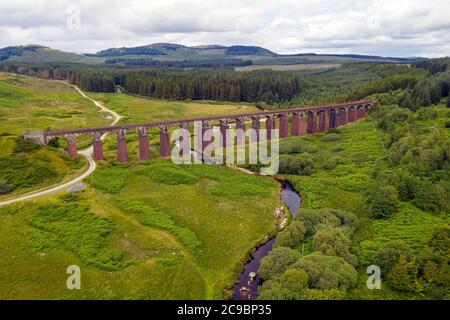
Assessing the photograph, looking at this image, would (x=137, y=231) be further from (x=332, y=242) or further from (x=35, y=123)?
(x=35, y=123)

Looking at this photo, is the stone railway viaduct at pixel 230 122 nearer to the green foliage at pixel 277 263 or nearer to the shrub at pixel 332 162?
the shrub at pixel 332 162

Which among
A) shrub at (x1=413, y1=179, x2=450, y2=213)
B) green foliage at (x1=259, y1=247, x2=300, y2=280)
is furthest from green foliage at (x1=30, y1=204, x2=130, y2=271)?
shrub at (x1=413, y1=179, x2=450, y2=213)

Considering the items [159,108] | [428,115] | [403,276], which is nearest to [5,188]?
[403,276]

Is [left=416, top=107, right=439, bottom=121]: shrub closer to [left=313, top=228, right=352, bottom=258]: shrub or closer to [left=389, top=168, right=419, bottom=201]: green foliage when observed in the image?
[left=389, top=168, right=419, bottom=201]: green foliage

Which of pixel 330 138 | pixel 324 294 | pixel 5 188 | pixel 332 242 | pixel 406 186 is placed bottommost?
pixel 324 294

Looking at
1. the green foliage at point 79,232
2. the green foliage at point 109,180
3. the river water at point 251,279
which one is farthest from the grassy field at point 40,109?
the river water at point 251,279

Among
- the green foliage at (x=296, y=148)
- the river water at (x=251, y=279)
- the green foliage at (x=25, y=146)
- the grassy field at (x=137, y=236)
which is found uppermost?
the green foliage at (x=25, y=146)

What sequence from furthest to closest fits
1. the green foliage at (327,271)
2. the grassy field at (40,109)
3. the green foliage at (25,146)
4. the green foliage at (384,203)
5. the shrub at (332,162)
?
the grassy field at (40,109) → the shrub at (332,162) → the green foliage at (25,146) → the green foliage at (384,203) → the green foliage at (327,271)
